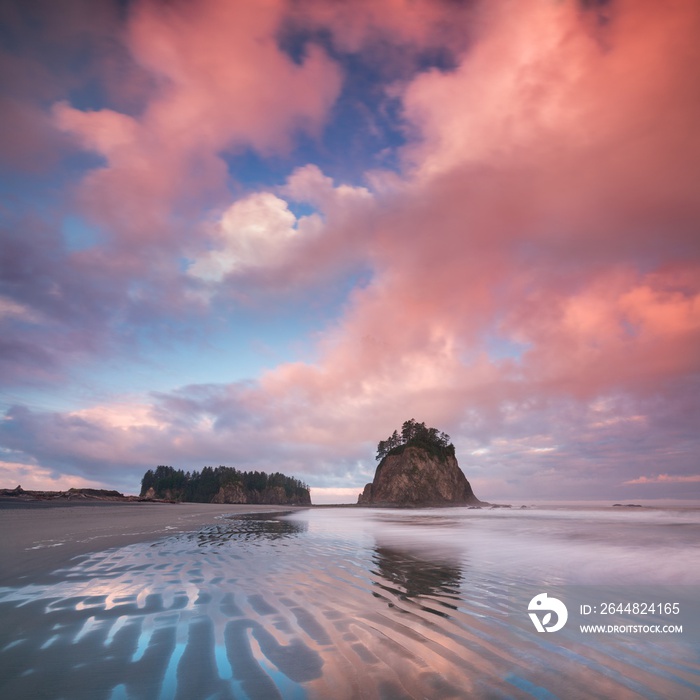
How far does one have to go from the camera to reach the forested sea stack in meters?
105

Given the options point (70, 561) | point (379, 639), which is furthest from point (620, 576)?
point (70, 561)

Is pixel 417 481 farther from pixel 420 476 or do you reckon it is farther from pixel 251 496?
pixel 251 496

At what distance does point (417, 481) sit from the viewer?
348 ft

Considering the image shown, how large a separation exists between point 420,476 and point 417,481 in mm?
1667

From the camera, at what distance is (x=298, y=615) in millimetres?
6043

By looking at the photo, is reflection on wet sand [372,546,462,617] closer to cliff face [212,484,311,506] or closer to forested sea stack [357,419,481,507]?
forested sea stack [357,419,481,507]

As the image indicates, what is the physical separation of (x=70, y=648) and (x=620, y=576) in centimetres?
1049

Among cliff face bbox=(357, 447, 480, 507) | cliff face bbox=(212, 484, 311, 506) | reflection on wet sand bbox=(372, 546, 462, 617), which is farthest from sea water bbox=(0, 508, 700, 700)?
cliff face bbox=(212, 484, 311, 506)

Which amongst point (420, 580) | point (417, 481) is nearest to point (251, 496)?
point (417, 481)

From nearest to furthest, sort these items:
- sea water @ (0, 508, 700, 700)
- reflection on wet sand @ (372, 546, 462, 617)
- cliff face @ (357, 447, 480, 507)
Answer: sea water @ (0, 508, 700, 700) < reflection on wet sand @ (372, 546, 462, 617) < cliff face @ (357, 447, 480, 507)

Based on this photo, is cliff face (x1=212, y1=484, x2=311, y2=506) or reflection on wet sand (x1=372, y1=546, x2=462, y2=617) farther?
cliff face (x1=212, y1=484, x2=311, y2=506)

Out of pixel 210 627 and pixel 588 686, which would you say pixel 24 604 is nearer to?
pixel 210 627

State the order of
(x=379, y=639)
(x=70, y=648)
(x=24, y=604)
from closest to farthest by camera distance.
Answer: (x=70, y=648) < (x=379, y=639) < (x=24, y=604)

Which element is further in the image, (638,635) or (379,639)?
(638,635)
